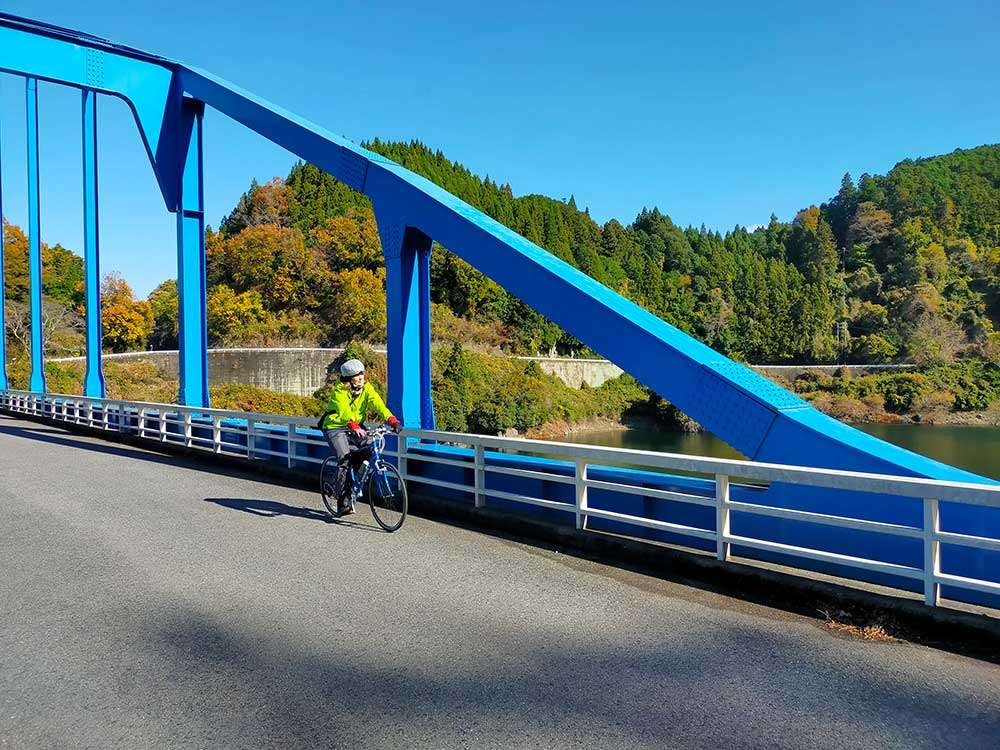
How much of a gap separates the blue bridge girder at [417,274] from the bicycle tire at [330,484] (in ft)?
5.51

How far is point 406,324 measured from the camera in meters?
9.26

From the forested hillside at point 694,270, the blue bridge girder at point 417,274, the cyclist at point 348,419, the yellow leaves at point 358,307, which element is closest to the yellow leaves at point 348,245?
the forested hillside at point 694,270

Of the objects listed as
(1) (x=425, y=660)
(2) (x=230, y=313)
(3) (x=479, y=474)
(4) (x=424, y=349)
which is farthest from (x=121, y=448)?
(2) (x=230, y=313)

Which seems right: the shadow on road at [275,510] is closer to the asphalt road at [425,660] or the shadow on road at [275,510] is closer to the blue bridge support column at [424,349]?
the asphalt road at [425,660]

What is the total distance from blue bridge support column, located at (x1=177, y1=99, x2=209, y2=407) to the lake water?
1078 inches

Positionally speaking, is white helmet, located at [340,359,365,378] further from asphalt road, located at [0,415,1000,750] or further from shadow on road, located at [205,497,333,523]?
asphalt road, located at [0,415,1000,750]

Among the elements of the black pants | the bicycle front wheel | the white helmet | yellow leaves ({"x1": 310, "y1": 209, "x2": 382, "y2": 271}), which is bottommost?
the bicycle front wheel

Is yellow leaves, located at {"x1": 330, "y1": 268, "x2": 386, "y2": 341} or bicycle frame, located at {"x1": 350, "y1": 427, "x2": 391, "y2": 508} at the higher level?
yellow leaves, located at {"x1": 330, "y1": 268, "x2": 386, "y2": 341}

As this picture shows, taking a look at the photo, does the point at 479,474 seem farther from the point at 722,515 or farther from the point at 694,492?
the point at 722,515

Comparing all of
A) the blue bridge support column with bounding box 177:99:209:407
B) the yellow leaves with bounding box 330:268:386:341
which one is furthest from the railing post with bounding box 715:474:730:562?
the yellow leaves with bounding box 330:268:386:341

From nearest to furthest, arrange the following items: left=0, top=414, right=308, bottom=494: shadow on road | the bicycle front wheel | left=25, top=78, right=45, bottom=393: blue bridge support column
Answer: the bicycle front wheel < left=0, top=414, right=308, bottom=494: shadow on road < left=25, top=78, right=45, bottom=393: blue bridge support column

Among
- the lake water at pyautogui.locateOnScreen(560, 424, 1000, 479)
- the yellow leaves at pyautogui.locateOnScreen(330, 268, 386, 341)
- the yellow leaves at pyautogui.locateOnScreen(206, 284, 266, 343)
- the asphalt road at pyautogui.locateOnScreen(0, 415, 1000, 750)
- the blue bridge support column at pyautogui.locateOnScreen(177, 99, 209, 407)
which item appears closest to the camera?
the asphalt road at pyautogui.locateOnScreen(0, 415, 1000, 750)

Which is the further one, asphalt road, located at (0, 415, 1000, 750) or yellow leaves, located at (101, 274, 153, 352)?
yellow leaves, located at (101, 274, 153, 352)

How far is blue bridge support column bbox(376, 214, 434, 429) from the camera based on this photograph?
30.0 ft
